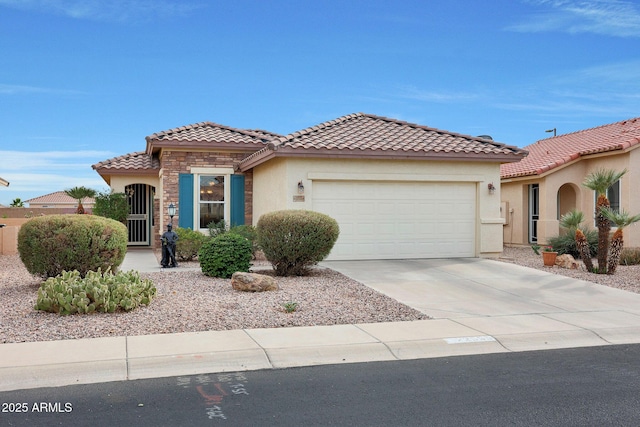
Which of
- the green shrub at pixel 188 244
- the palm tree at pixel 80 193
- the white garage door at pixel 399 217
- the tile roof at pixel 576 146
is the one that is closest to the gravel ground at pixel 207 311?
the white garage door at pixel 399 217

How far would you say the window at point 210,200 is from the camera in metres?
19.2

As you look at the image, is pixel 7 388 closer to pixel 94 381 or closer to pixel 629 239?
pixel 94 381

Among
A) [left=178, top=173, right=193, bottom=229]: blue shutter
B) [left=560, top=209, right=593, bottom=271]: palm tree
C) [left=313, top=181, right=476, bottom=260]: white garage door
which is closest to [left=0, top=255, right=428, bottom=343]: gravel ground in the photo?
[left=313, top=181, right=476, bottom=260]: white garage door

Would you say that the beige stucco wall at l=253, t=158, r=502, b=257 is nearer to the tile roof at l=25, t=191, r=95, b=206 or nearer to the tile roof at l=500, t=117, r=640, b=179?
the tile roof at l=500, t=117, r=640, b=179

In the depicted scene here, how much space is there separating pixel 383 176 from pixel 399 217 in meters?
1.18

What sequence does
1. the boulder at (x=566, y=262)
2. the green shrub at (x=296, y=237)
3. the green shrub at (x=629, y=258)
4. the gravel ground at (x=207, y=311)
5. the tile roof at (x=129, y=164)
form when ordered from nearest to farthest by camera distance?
the gravel ground at (x=207, y=311)
the green shrub at (x=296, y=237)
the boulder at (x=566, y=262)
the green shrub at (x=629, y=258)
the tile roof at (x=129, y=164)

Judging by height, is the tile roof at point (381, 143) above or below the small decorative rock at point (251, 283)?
above

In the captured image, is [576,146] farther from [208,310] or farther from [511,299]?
[208,310]

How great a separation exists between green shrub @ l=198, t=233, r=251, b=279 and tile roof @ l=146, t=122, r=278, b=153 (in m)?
6.72

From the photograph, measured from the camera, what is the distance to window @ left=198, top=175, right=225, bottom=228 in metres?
19.2

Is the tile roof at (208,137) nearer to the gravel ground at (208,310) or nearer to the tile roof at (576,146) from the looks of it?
the gravel ground at (208,310)

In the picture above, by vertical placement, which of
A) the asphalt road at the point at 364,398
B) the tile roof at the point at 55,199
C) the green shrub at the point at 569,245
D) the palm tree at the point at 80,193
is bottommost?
the asphalt road at the point at 364,398

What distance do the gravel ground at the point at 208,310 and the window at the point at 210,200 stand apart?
6476 mm

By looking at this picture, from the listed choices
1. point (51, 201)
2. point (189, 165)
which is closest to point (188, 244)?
point (189, 165)
